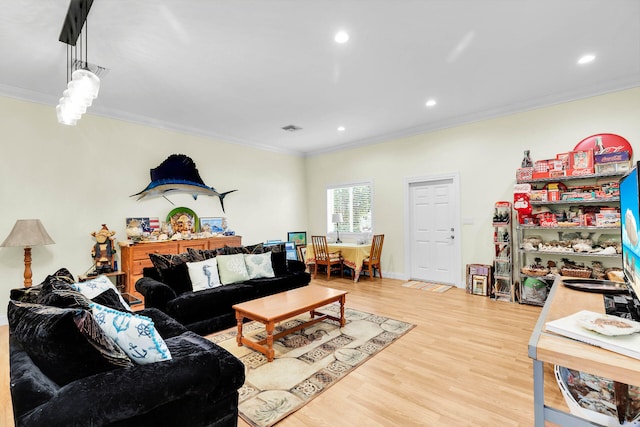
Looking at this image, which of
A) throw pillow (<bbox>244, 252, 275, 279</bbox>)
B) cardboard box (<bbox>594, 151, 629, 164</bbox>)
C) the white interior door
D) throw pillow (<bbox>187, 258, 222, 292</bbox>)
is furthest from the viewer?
the white interior door

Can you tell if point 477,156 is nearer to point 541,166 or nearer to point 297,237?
point 541,166

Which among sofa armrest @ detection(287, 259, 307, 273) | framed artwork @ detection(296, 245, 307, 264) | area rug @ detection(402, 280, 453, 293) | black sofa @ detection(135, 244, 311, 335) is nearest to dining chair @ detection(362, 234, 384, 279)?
area rug @ detection(402, 280, 453, 293)

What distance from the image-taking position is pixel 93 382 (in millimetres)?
1273

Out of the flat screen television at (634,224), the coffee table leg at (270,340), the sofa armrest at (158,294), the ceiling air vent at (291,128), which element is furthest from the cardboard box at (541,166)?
the sofa armrest at (158,294)

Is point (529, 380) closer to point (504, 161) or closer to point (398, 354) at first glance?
point (398, 354)

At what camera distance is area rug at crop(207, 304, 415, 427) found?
6.73ft

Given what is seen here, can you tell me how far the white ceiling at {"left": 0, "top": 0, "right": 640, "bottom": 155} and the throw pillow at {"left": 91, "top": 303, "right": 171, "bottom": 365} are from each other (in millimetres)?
2249

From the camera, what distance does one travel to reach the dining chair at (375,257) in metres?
5.75

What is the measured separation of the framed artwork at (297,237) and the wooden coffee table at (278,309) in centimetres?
351

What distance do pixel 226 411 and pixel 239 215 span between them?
15.5ft

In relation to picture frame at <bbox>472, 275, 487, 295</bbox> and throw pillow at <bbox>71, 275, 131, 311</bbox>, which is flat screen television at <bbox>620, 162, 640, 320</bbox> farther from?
picture frame at <bbox>472, 275, 487, 295</bbox>

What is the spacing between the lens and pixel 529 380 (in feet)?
7.40

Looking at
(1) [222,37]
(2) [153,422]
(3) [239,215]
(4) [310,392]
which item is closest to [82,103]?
(1) [222,37]

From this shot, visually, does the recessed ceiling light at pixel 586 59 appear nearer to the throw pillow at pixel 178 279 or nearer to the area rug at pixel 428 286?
the area rug at pixel 428 286
